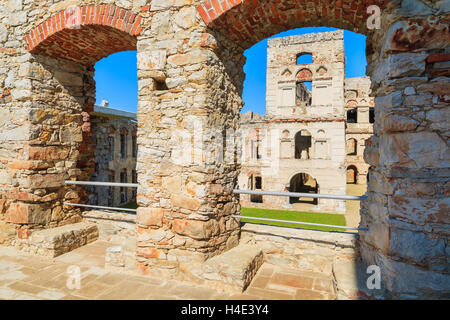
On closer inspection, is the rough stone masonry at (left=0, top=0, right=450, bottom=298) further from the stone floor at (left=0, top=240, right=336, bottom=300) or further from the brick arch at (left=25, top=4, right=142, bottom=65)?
the stone floor at (left=0, top=240, right=336, bottom=300)

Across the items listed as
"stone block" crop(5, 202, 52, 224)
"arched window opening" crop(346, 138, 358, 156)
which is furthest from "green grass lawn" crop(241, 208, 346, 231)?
"arched window opening" crop(346, 138, 358, 156)

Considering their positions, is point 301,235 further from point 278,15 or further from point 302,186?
point 302,186

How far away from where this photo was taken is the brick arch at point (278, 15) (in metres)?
3.14

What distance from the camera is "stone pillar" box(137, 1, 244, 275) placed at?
11.2 feet

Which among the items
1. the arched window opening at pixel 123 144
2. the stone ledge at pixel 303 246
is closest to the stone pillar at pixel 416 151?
the stone ledge at pixel 303 246

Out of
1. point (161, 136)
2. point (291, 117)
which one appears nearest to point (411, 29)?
point (161, 136)

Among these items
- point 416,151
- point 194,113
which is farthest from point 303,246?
point 194,113

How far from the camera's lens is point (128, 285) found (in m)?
3.36

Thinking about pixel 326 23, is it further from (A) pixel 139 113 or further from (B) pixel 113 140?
(B) pixel 113 140

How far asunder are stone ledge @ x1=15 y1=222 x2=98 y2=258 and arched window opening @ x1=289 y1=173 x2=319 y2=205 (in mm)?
14637

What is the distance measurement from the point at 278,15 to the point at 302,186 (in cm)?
1987

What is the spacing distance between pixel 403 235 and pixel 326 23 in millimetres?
2705

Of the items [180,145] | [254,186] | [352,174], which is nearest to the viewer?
[180,145]

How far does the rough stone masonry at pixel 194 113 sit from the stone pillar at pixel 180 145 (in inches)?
0.6
